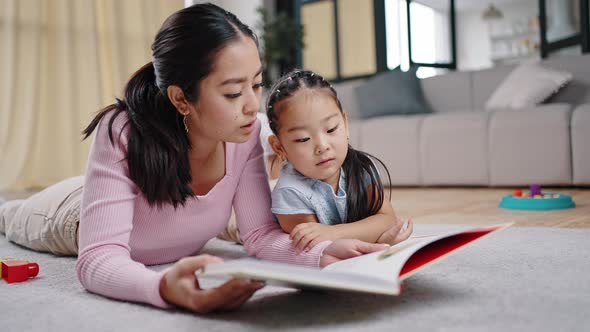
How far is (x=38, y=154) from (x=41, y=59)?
71cm

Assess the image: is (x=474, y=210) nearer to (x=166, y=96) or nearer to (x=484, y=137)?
(x=484, y=137)

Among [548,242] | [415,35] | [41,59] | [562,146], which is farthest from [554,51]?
[41,59]

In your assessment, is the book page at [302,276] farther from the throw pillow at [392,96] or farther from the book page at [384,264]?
the throw pillow at [392,96]

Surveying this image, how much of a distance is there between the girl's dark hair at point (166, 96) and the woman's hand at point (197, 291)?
279mm

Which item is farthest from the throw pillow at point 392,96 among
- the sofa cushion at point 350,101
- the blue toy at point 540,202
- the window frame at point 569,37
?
the blue toy at point 540,202

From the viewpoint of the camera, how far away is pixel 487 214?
2.18 metres

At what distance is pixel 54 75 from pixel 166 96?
11.8ft

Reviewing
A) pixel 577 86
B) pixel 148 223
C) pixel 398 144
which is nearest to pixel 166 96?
pixel 148 223

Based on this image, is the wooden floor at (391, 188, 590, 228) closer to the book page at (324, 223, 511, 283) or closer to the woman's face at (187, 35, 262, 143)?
the book page at (324, 223, 511, 283)

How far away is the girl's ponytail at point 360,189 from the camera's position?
1.28 meters

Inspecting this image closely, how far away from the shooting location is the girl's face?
1.22 metres

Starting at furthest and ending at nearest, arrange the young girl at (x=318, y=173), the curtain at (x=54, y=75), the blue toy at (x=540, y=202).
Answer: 1. the curtain at (x=54, y=75)
2. the blue toy at (x=540, y=202)
3. the young girl at (x=318, y=173)

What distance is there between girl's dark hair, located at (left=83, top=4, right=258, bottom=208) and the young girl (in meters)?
0.18

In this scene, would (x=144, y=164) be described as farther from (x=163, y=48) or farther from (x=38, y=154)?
(x=38, y=154)
